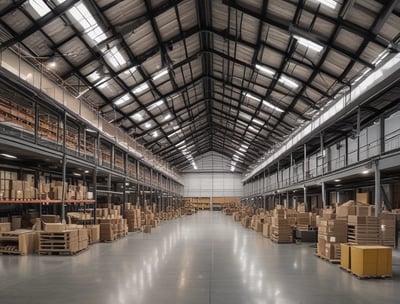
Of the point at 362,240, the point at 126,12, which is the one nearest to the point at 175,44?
the point at 126,12

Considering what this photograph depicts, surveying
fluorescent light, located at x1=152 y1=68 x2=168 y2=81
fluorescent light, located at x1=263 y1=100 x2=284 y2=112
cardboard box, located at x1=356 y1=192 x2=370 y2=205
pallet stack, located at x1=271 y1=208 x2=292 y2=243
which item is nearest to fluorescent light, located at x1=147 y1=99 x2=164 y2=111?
fluorescent light, located at x1=152 y1=68 x2=168 y2=81

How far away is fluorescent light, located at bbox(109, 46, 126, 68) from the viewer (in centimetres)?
1859

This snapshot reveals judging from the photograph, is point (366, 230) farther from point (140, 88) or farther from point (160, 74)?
point (140, 88)

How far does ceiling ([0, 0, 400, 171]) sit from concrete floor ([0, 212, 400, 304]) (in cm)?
834

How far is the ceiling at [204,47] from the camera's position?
1434cm

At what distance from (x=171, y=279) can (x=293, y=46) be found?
12944 millimetres

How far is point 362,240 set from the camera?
40.5 feet

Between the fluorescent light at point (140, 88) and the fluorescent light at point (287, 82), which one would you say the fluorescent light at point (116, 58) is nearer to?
the fluorescent light at point (140, 88)

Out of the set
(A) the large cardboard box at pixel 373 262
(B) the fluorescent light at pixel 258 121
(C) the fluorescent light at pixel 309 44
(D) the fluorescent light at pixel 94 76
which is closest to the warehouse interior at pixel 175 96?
(A) the large cardboard box at pixel 373 262

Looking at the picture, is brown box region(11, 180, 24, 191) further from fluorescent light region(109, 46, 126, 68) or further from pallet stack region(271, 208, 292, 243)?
pallet stack region(271, 208, 292, 243)

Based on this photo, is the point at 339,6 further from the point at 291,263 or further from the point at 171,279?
the point at 171,279

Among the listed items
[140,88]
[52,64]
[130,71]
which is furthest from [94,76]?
[140,88]

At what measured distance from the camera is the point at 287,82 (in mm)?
21969

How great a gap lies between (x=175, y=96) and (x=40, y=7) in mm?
15620
